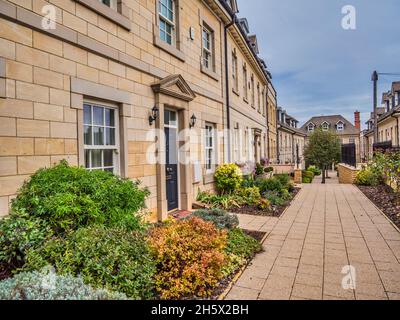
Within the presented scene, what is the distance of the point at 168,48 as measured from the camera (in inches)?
279

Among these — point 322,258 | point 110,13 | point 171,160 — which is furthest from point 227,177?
point 110,13

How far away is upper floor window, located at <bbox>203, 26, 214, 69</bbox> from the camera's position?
9.79 metres

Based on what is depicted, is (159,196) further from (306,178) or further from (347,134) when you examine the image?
(347,134)

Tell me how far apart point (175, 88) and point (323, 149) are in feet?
62.6

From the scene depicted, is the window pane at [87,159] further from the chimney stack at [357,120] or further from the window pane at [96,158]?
the chimney stack at [357,120]

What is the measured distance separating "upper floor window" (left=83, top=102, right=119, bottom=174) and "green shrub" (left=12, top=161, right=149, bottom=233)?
0.95m

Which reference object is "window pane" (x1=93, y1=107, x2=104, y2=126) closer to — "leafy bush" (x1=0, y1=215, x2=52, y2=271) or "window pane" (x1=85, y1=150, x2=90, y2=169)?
"window pane" (x1=85, y1=150, x2=90, y2=169)

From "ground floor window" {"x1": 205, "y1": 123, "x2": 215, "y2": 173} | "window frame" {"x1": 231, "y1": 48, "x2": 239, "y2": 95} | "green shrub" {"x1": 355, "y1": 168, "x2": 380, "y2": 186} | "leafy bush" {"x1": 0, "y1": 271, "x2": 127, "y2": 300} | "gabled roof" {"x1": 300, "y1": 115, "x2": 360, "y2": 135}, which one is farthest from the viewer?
"gabled roof" {"x1": 300, "y1": 115, "x2": 360, "y2": 135}

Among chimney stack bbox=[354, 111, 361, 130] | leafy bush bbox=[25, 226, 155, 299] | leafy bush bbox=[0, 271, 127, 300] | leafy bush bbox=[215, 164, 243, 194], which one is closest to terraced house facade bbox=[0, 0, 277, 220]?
leafy bush bbox=[215, 164, 243, 194]

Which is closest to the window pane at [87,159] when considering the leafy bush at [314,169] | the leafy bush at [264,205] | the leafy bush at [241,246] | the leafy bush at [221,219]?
the leafy bush at [221,219]

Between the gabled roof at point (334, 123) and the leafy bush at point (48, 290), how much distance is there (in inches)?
2077

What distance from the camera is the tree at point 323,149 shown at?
2247cm

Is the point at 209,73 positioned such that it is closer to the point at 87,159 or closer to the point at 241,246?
the point at 87,159
